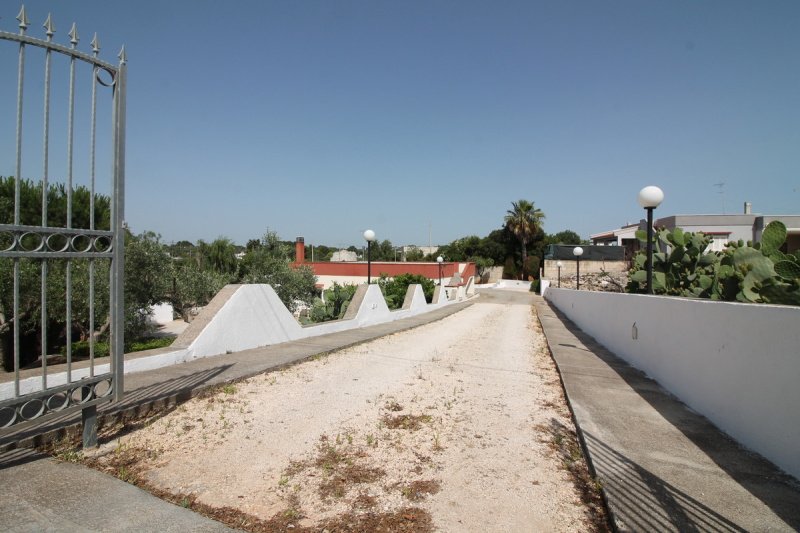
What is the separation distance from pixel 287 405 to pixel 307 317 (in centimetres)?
971

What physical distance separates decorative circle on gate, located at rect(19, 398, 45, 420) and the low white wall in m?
5.44

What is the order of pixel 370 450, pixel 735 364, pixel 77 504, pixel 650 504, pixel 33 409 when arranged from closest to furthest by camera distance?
1. pixel 77 504
2. pixel 650 504
3. pixel 33 409
4. pixel 370 450
5. pixel 735 364

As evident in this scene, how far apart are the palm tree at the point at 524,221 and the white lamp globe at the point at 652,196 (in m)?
51.2

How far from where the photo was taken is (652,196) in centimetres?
A: 806

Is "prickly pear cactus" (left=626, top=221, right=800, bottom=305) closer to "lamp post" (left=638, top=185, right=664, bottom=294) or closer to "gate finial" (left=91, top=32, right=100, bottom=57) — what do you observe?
"lamp post" (left=638, top=185, right=664, bottom=294)

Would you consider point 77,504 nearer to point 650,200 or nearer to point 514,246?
point 650,200

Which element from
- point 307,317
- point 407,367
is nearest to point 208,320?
point 407,367

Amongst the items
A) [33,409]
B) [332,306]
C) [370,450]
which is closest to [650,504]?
[370,450]

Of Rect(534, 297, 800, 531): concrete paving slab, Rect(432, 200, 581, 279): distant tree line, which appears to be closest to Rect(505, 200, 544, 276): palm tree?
Rect(432, 200, 581, 279): distant tree line

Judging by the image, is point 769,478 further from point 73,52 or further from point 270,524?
point 73,52

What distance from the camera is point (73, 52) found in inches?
127

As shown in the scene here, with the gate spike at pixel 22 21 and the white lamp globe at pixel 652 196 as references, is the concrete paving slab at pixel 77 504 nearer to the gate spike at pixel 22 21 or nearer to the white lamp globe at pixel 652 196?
the gate spike at pixel 22 21

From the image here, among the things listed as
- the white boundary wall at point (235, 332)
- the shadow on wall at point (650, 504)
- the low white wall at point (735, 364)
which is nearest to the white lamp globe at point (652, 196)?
the low white wall at point (735, 364)

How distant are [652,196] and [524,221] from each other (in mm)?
51413
